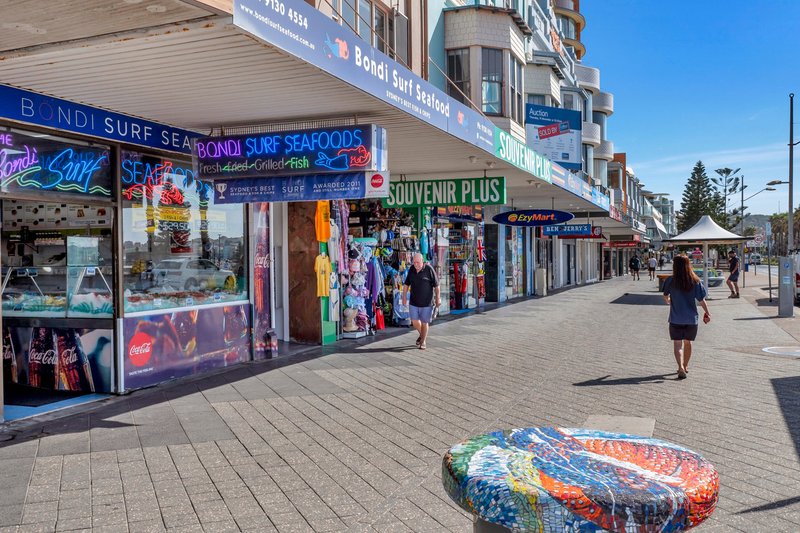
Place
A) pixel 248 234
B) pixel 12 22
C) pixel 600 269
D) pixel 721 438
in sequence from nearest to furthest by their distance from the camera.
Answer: pixel 12 22 < pixel 721 438 < pixel 248 234 < pixel 600 269

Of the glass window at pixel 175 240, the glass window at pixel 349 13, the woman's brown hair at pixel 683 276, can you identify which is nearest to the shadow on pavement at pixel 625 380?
the woman's brown hair at pixel 683 276

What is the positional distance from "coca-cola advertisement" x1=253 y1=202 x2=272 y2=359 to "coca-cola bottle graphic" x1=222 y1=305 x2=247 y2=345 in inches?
9.9

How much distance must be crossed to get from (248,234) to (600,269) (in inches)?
1708

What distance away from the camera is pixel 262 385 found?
27.7ft

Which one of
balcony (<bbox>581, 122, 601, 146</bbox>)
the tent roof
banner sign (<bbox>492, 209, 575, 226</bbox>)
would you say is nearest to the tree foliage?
balcony (<bbox>581, 122, 601, 146</bbox>)

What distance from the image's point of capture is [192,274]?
9.28 meters

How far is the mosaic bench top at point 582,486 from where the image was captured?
6.08 ft

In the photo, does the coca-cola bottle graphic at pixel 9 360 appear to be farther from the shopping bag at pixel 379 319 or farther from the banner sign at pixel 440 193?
the banner sign at pixel 440 193

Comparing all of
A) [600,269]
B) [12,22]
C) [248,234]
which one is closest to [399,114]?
[248,234]

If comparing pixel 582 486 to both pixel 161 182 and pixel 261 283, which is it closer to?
pixel 161 182

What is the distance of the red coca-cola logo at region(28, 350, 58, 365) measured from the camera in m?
8.27

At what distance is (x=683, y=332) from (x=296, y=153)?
563 centimetres

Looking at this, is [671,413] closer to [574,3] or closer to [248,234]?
[248,234]

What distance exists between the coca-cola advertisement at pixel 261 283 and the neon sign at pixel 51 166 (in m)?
2.86
